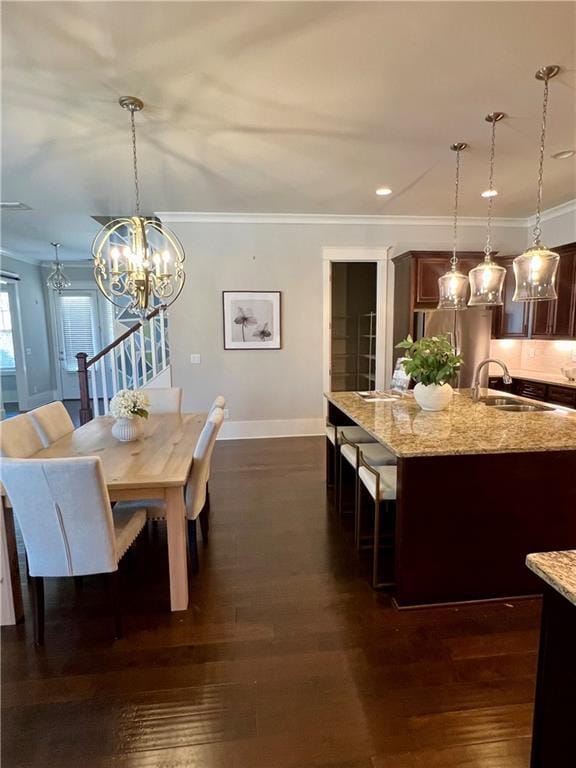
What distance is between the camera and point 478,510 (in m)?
2.13

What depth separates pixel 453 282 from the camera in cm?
323

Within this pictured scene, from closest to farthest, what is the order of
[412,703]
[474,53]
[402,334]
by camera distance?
[412,703] → [474,53] → [402,334]

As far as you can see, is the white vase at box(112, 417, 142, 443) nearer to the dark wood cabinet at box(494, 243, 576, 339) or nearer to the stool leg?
the stool leg

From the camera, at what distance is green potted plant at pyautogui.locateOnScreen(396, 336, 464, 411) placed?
8.80 feet

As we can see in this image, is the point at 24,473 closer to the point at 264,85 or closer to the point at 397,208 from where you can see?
the point at 264,85

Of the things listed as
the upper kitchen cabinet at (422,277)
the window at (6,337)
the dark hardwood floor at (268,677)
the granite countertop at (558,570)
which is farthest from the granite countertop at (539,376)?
Answer: the window at (6,337)

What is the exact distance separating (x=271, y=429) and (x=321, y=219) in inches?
113

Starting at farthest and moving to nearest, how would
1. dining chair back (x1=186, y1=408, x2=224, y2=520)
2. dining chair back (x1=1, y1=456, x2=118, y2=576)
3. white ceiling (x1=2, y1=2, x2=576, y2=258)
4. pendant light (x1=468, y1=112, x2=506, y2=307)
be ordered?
pendant light (x1=468, y1=112, x2=506, y2=307) < dining chair back (x1=186, y1=408, x2=224, y2=520) < white ceiling (x1=2, y1=2, x2=576, y2=258) < dining chair back (x1=1, y1=456, x2=118, y2=576)

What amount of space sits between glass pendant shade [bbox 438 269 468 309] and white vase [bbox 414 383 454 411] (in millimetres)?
869

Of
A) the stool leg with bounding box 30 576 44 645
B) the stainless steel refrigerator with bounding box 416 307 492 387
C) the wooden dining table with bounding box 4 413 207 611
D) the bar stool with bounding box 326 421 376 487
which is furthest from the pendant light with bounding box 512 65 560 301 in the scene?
the stool leg with bounding box 30 576 44 645

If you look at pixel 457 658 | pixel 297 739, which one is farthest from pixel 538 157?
pixel 297 739

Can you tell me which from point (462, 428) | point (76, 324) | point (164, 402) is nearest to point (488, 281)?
point (462, 428)

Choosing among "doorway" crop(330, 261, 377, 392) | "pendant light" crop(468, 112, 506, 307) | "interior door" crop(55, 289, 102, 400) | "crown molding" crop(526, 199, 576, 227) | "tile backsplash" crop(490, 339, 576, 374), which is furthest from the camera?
"interior door" crop(55, 289, 102, 400)

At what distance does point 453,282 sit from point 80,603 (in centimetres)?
342
